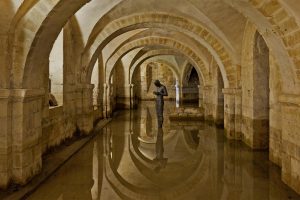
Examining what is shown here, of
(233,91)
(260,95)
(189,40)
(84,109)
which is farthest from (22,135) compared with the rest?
(189,40)

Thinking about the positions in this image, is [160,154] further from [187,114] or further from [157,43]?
[157,43]

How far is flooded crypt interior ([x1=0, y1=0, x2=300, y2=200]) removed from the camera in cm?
355

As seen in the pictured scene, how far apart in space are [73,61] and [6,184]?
4170 mm

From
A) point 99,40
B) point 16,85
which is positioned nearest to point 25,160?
point 16,85

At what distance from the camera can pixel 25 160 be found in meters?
3.72

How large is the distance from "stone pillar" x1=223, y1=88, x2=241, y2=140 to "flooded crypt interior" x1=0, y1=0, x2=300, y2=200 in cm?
3

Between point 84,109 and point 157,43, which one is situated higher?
point 157,43

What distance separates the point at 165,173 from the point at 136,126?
5.38 m

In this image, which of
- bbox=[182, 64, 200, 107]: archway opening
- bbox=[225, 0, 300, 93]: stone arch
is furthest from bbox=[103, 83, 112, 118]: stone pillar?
bbox=[182, 64, 200, 107]: archway opening

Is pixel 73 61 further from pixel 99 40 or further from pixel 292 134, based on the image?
pixel 292 134

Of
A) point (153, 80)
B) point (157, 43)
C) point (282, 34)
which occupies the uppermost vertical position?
point (157, 43)

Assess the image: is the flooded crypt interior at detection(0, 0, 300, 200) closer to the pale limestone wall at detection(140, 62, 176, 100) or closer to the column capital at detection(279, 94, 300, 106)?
the column capital at detection(279, 94, 300, 106)

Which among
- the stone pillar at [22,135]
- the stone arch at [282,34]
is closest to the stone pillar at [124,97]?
the stone pillar at [22,135]

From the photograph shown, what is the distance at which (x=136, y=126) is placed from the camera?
9844mm
